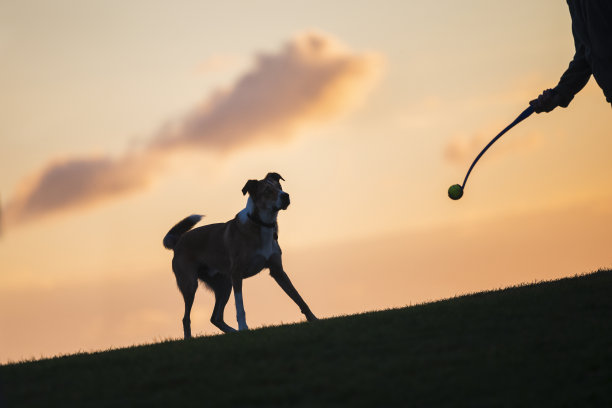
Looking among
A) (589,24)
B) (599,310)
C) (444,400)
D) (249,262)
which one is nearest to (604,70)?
(589,24)

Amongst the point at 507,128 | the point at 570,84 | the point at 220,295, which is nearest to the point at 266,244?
the point at 220,295

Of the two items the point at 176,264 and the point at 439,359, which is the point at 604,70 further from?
the point at 176,264

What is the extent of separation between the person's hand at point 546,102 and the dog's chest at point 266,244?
514 centimetres

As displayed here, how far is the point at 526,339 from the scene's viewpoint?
998 centimetres

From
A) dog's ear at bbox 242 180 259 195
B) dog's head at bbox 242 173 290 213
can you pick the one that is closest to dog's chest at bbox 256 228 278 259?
dog's head at bbox 242 173 290 213

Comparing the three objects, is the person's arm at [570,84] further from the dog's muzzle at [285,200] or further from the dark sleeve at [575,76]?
the dog's muzzle at [285,200]

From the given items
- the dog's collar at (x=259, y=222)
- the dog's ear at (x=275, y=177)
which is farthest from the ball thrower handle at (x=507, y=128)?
the dog's ear at (x=275, y=177)

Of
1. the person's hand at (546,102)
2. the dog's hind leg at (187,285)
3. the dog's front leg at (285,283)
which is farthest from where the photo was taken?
the dog's hind leg at (187,285)

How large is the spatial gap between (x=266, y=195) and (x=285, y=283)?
1619 mm

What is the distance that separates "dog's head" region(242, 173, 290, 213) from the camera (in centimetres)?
1503

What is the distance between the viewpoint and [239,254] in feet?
50.3

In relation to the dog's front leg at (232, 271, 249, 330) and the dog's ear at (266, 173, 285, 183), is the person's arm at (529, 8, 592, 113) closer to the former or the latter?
the dog's ear at (266, 173, 285, 183)

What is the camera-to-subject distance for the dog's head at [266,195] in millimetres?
15031

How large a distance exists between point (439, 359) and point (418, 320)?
2246 millimetres
